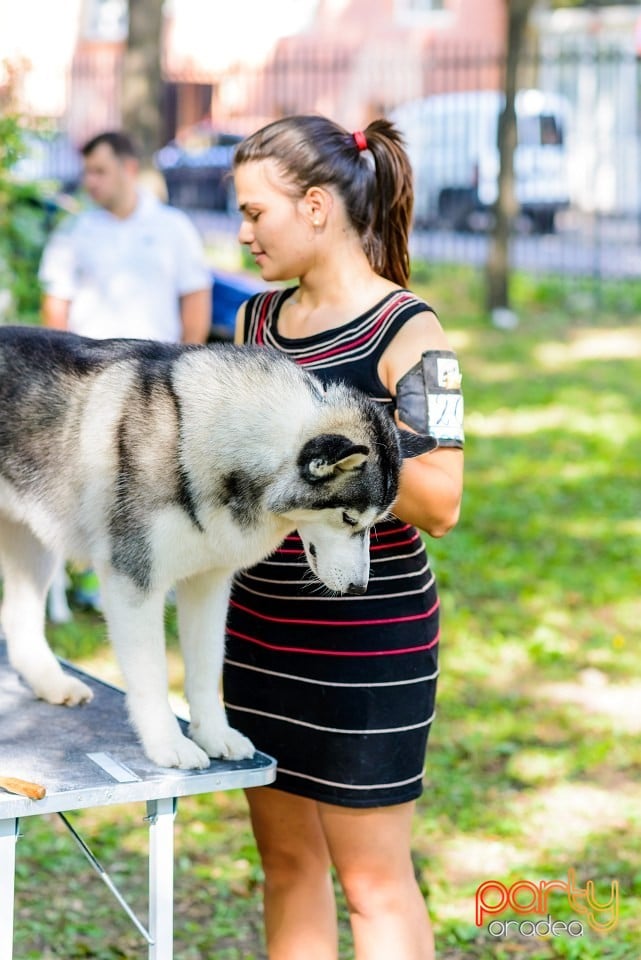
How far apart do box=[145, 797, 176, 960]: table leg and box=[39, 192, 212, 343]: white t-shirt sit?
4.37 meters

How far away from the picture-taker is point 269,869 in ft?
11.4

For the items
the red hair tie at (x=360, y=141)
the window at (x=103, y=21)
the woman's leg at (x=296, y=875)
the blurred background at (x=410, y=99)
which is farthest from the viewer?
the window at (x=103, y=21)

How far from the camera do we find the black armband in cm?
297

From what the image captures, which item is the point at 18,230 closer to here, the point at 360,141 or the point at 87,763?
the point at 360,141

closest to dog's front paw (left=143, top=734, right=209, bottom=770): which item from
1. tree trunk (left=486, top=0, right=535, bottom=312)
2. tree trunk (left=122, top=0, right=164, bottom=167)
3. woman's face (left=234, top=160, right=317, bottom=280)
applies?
woman's face (left=234, top=160, right=317, bottom=280)

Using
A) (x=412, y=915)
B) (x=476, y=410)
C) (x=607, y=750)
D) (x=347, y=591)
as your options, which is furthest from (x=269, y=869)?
(x=476, y=410)

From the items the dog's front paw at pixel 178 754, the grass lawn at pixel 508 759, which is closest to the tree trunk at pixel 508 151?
the grass lawn at pixel 508 759

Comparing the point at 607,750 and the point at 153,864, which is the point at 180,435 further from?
the point at 607,750

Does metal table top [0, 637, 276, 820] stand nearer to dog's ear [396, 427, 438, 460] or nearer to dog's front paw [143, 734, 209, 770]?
dog's front paw [143, 734, 209, 770]

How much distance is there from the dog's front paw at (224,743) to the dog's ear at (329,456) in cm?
67

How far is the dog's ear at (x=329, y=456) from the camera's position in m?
2.74

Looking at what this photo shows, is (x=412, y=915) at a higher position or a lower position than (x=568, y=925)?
higher

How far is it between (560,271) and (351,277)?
48.3ft

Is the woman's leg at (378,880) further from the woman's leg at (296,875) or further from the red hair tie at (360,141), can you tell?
the red hair tie at (360,141)
